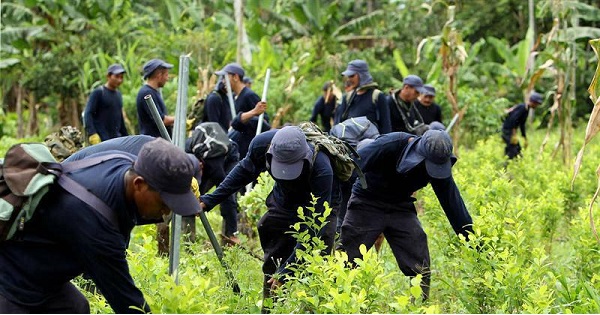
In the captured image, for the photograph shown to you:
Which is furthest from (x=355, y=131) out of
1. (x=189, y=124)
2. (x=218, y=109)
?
(x=189, y=124)

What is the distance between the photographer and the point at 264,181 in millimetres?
8000

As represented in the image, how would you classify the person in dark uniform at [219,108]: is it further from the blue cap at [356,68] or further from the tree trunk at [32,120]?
the tree trunk at [32,120]

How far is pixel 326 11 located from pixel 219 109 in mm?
12882

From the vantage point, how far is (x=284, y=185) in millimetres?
5543

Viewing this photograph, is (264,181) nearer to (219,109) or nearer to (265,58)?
(219,109)

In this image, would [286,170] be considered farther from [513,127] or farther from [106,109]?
[513,127]

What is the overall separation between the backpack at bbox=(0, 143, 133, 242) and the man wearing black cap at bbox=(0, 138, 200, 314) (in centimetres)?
3

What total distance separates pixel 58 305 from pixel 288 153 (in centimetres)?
175

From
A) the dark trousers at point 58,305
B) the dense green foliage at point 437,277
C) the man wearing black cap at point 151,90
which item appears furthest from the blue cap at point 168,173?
the man wearing black cap at point 151,90

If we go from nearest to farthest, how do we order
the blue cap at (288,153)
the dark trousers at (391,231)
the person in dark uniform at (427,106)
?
the blue cap at (288,153), the dark trousers at (391,231), the person in dark uniform at (427,106)

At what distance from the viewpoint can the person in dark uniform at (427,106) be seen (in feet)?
36.5

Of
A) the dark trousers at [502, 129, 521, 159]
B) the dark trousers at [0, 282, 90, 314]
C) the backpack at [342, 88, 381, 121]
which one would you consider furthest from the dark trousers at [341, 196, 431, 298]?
the dark trousers at [502, 129, 521, 159]

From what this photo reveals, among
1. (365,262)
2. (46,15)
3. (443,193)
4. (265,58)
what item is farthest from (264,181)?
(46,15)

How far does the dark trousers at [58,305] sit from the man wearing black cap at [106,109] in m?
5.76
